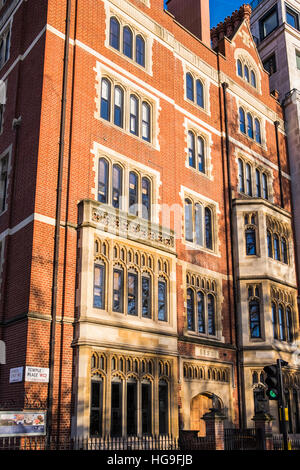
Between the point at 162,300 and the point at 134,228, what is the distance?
9.15 feet

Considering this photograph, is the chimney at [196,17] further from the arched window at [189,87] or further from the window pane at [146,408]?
the window pane at [146,408]

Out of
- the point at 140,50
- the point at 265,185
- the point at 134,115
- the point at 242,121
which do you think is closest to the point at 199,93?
the point at 242,121

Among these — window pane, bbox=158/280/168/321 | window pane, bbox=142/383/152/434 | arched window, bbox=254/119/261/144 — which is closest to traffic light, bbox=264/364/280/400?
window pane, bbox=142/383/152/434

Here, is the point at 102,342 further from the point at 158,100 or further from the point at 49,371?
the point at 158,100

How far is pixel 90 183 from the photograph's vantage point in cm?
1936

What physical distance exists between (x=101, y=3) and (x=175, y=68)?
4771mm

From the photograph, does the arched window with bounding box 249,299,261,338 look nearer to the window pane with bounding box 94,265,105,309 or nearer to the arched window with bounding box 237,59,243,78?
the window pane with bounding box 94,265,105,309

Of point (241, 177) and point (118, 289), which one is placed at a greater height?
point (241, 177)

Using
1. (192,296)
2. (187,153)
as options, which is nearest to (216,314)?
(192,296)

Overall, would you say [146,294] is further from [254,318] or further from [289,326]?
[289,326]

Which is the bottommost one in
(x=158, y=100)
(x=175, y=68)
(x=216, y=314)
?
(x=216, y=314)

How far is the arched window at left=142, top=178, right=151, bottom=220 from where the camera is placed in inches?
842

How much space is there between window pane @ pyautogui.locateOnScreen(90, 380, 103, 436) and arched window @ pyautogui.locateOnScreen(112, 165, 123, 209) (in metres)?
6.41

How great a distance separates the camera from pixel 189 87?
26.2 metres
